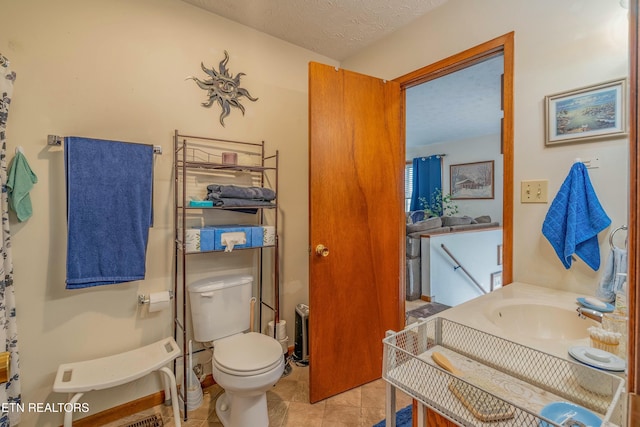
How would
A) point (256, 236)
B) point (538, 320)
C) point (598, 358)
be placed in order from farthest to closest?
point (256, 236)
point (538, 320)
point (598, 358)

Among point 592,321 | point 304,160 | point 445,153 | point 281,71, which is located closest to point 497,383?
point 592,321

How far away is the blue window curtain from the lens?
6.09m

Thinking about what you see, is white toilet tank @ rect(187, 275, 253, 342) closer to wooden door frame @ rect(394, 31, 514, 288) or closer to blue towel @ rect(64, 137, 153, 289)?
blue towel @ rect(64, 137, 153, 289)

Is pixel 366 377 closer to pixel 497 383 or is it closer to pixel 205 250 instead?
pixel 205 250

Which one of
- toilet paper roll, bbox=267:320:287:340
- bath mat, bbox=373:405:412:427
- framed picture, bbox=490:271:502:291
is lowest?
bath mat, bbox=373:405:412:427

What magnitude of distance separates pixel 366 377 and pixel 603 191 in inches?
65.2

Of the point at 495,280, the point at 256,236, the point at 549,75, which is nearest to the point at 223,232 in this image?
the point at 256,236

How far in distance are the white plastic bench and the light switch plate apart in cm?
196

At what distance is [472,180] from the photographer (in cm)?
565

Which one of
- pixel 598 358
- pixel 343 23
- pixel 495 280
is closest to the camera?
pixel 598 358

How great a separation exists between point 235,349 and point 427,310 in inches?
96.6

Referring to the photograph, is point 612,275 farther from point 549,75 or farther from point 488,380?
point 549,75

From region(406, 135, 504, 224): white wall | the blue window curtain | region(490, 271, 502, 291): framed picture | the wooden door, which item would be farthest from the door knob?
the blue window curtain

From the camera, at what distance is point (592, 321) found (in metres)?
1.04
